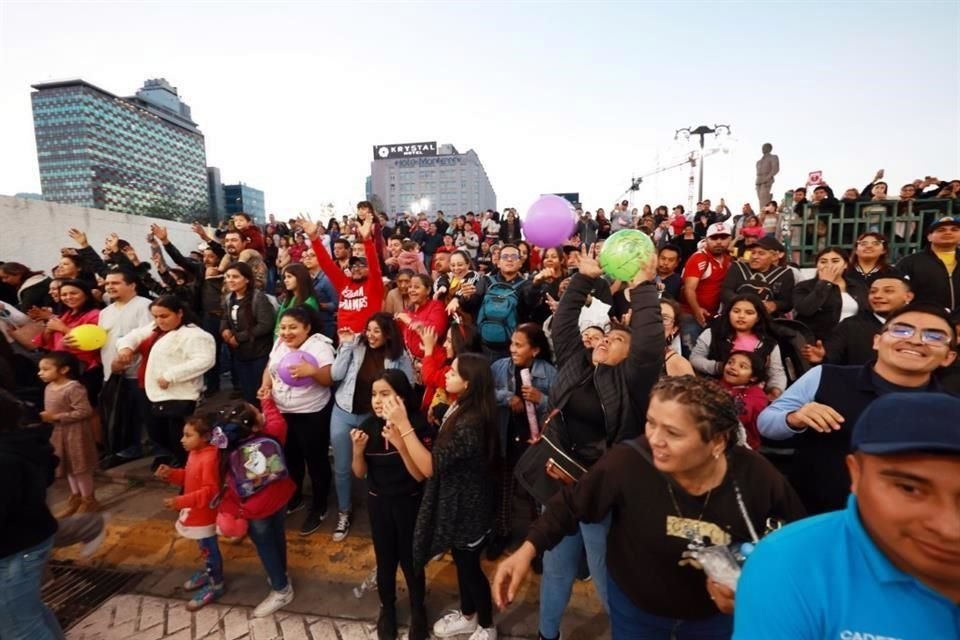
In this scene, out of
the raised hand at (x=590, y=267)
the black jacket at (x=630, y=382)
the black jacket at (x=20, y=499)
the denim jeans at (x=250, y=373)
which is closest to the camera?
the black jacket at (x=20, y=499)

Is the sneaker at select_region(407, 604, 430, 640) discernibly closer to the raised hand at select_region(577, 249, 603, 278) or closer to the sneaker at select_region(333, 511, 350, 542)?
the sneaker at select_region(333, 511, 350, 542)

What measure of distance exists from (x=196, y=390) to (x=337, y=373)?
1.51 metres

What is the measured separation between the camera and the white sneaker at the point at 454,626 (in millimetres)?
2818

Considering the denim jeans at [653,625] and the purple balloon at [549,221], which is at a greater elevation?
the purple balloon at [549,221]

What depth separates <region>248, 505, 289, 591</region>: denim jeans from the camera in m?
2.99

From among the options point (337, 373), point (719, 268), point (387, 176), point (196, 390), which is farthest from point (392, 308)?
point (387, 176)

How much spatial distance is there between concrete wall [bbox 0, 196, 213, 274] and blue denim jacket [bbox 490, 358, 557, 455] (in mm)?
10290

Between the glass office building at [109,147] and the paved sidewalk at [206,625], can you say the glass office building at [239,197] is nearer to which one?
the glass office building at [109,147]

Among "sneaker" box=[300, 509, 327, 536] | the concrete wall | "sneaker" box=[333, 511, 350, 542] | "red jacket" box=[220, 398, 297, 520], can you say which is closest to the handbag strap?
"red jacket" box=[220, 398, 297, 520]

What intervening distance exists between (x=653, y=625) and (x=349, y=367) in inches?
108

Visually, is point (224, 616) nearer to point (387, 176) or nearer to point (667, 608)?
point (667, 608)

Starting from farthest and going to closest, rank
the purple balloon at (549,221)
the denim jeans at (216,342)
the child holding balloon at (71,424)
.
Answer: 1. the denim jeans at (216,342)
2. the purple balloon at (549,221)
3. the child holding balloon at (71,424)

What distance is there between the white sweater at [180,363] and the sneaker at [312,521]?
1.52 m

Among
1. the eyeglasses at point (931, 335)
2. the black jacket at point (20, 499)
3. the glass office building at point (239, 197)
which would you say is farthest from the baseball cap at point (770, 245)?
the glass office building at point (239, 197)
